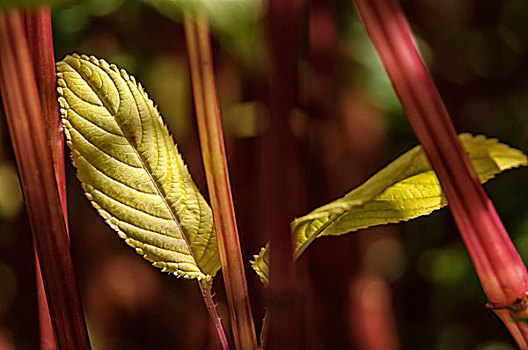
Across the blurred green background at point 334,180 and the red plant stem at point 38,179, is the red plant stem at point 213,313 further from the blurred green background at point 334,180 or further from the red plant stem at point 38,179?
the blurred green background at point 334,180

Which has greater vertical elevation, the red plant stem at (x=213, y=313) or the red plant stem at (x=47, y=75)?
Answer: the red plant stem at (x=47, y=75)

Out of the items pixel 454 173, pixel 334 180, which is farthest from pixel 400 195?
pixel 334 180

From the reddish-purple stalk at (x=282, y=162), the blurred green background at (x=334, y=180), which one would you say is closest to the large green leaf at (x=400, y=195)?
the reddish-purple stalk at (x=282, y=162)

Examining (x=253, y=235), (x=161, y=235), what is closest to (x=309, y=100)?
(x=253, y=235)

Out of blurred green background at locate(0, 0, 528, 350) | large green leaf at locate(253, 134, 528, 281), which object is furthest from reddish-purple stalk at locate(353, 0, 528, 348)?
blurred green background at locate(0, 0, 528, 350)

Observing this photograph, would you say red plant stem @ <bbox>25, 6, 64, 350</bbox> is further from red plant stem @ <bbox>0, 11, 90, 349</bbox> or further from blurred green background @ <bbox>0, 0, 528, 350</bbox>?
blurred green background @ <bbox>0, 0, 528, 350</bbox>

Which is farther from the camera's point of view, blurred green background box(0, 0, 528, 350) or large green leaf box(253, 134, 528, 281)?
blurred green background box(0, 0, 528, 350)

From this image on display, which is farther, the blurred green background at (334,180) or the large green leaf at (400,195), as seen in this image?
the blurred green background at (334,180)

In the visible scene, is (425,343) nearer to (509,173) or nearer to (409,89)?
(509,173)
